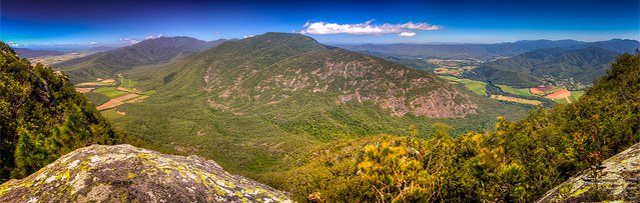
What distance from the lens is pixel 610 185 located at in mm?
10984

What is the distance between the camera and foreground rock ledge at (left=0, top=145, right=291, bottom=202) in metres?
14.1

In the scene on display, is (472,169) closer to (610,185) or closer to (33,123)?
(610,185)

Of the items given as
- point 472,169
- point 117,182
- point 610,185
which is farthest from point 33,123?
point 610,185

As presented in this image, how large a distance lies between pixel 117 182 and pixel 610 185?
22.7 meters

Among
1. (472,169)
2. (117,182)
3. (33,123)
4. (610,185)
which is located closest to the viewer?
(610,185)

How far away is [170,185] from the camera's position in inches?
600

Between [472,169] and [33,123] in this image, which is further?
[33,123]

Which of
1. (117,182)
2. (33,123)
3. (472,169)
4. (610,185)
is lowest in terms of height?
(33,123)

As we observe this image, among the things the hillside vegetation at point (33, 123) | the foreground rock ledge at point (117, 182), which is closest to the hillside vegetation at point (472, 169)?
the foreground rock ledge at point (117, 182)

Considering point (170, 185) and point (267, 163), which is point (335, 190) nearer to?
point (170, 185)

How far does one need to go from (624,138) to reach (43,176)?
4007 cm

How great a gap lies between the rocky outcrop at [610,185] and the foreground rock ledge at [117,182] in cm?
1625

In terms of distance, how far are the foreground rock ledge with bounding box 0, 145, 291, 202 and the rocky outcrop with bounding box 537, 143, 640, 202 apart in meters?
16.3

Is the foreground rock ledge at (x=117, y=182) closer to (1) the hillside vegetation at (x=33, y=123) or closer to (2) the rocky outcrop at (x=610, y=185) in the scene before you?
(2) the rocky outcrop at (x=610, y=185)
